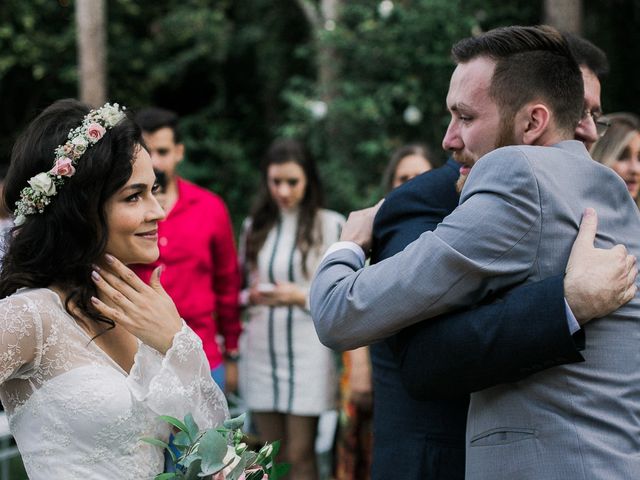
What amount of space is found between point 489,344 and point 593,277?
290 mm

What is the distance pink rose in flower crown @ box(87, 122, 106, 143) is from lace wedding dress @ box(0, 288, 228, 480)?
478 mm

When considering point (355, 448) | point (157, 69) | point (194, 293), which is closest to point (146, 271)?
point (194, 293)

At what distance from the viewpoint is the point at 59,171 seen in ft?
8.17

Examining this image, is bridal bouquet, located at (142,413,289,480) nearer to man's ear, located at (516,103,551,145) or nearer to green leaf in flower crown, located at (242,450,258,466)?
green leaf in flower crown, located at (242,450,258,466)

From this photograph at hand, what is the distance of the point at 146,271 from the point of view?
4895 millimetres

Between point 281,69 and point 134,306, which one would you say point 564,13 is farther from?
point 134,306

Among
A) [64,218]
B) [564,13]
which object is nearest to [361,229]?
[64,218]

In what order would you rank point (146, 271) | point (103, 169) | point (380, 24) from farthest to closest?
point (380, 24)
point (146, 271)
point (103, 169)

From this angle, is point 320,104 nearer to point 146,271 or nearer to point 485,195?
point 146,271

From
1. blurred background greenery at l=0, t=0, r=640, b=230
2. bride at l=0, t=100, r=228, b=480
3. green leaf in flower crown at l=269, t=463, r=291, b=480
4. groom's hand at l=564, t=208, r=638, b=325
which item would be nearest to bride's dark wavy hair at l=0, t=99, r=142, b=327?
bride at l=0, t=100, r=228, b=480

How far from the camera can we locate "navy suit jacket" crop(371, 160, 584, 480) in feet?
6.58

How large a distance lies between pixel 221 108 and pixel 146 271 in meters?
9.74

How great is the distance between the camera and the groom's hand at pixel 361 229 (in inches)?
99.0

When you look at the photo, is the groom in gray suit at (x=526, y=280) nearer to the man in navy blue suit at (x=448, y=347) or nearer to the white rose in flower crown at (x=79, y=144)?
the man in navy blue suit at (x=448, y=347)
